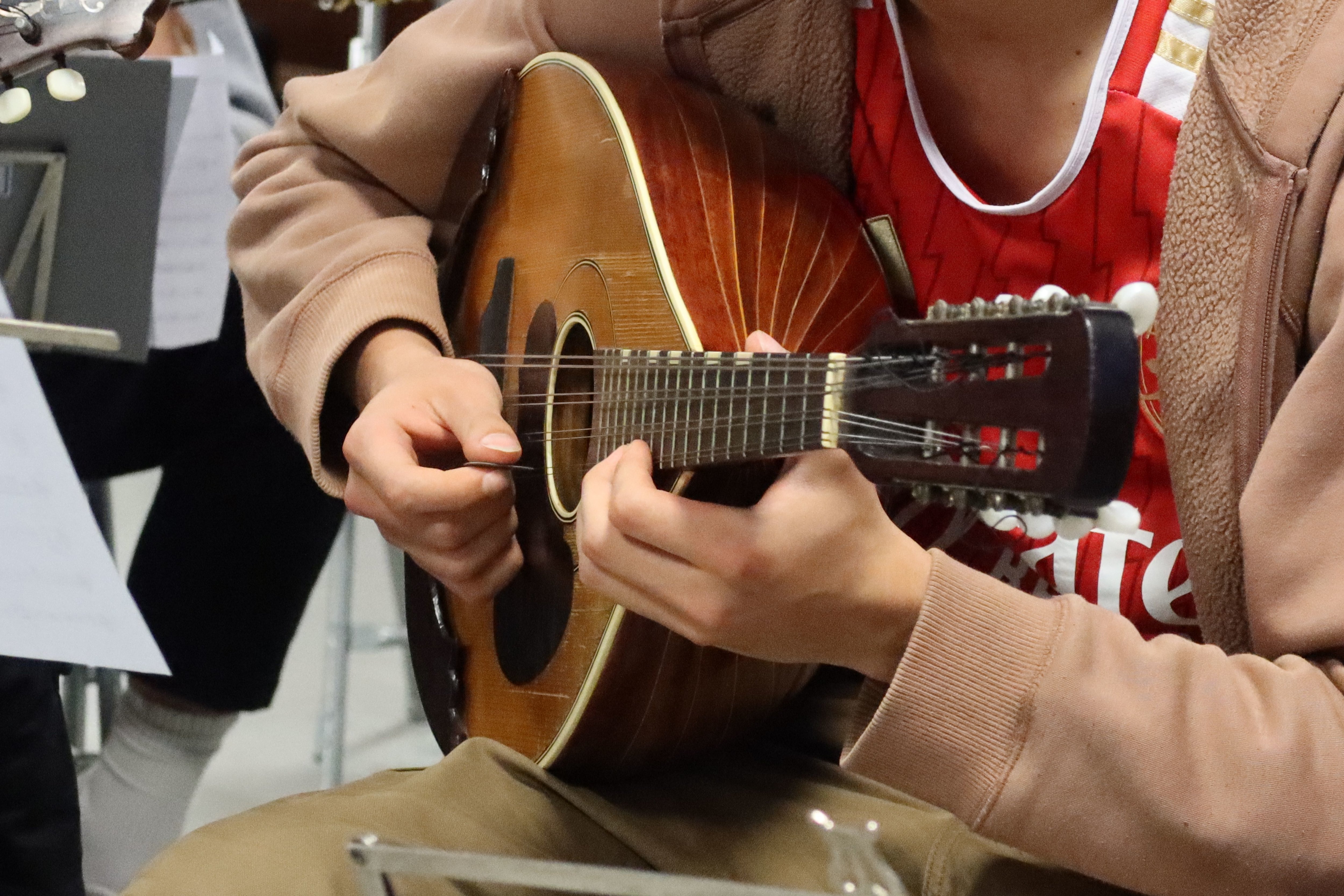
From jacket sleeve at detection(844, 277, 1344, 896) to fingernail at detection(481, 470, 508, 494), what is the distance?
11.9 inches

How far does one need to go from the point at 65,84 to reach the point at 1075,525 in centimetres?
75

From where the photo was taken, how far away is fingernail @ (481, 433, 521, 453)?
73cm

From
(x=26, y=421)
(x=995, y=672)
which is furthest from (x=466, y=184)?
(x=995, y=672)

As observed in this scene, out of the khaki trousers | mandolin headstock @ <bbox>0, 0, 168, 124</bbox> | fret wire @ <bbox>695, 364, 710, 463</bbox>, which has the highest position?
mandolin headstock @ <bbox>0, 0, 168, 124</bbox>

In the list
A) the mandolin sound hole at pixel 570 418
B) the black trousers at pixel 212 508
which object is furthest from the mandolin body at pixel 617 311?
the black trousers at pixel 212 508

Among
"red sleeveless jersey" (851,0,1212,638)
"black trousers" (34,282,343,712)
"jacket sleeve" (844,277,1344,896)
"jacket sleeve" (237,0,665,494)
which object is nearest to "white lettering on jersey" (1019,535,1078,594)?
"red sleeveless jersey" (851,0,1212,638)

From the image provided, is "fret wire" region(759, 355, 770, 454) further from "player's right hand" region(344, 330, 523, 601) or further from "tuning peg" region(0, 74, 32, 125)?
"tuning peg" region(0, 74, 32, 125)

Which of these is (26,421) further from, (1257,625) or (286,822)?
(1257,625)

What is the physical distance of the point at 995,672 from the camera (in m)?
0.50

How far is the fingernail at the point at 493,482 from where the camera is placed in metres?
0.72

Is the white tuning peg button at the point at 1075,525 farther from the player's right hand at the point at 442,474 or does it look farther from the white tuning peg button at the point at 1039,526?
the player's right hand at the point at 442,474

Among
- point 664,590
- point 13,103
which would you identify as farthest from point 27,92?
point 664,590

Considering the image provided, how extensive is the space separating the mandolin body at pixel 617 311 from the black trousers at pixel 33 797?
345mm

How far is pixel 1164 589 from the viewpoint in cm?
64
